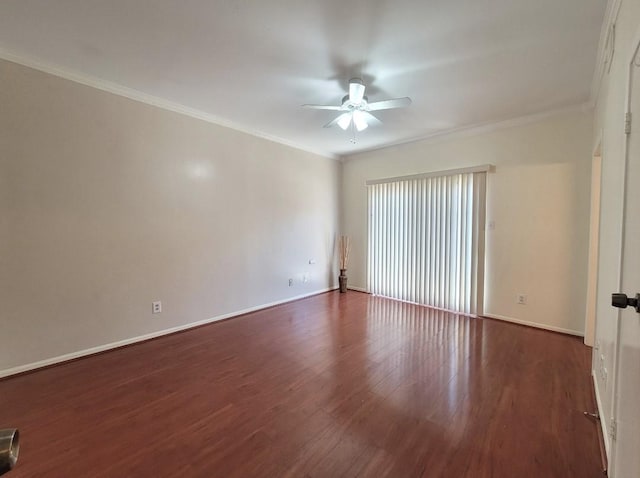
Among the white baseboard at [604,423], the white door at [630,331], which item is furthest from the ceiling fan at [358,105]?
the white baseboard at [604,423]

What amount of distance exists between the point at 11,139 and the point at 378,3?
2.95 m

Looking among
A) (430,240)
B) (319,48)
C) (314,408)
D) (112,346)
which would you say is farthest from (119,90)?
(430,240)

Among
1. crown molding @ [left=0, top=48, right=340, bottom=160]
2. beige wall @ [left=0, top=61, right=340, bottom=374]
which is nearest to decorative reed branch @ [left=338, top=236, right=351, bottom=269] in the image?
beige wall @ [left=0, top=61, right=340, bottom=374]

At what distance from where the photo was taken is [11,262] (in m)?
2.26

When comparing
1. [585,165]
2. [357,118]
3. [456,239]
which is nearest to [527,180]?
[585,165]

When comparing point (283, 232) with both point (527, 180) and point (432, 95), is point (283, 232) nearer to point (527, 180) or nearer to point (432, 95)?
point (432, 95)

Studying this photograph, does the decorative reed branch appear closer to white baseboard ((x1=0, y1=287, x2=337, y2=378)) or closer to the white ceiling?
white baseboard ((x1=0, y1=287, x2=337, y2=378))

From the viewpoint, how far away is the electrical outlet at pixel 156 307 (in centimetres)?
306

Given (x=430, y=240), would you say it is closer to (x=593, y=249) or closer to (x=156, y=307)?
(x=593, y=249)

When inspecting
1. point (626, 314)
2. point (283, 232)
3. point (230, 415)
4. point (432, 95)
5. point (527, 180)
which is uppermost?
point (432, 95)

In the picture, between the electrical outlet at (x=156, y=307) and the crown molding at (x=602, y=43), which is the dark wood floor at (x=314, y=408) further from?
the crown molding at (x=602, y=43)

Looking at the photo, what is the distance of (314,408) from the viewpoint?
1.91m

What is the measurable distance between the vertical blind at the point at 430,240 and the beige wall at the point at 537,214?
0.16 m

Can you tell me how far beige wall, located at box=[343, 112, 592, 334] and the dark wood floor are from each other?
51 cm
